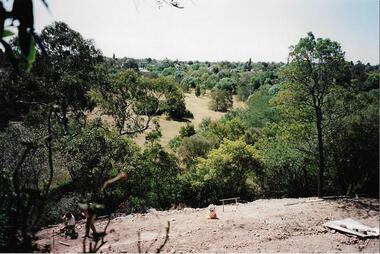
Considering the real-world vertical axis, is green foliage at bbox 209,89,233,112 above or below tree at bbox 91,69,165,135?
above

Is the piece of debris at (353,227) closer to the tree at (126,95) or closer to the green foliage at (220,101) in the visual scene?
the tree at (126,95)

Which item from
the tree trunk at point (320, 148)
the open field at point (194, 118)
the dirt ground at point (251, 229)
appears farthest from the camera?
the open field at point (194, 118)

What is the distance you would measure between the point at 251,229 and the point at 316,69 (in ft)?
21.6

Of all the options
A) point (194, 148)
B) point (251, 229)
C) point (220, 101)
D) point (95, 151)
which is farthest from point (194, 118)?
point (251, 229)

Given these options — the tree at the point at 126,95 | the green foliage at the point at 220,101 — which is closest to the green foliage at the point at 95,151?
the tree at the point at 126,95

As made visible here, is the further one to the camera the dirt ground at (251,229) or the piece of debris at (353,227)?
the piece of debris at (353,227)

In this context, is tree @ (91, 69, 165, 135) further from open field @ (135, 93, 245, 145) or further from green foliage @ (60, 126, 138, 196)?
open field @ (135, 93, 245, 145)

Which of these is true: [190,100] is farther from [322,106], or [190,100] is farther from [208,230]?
[208,230]

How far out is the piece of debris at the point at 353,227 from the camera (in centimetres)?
1319

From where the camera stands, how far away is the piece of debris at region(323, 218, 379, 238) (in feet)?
43.3

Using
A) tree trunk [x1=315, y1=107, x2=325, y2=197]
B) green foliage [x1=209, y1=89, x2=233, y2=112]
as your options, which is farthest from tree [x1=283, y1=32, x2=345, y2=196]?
green foliage [x1=209, y1=89, x2=233, y2=112]

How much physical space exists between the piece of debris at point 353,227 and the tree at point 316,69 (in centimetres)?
387

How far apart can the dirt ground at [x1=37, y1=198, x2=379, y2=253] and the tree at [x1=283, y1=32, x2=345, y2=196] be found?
8.89 ft

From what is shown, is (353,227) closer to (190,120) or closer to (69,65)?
(69,65)
